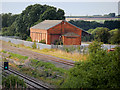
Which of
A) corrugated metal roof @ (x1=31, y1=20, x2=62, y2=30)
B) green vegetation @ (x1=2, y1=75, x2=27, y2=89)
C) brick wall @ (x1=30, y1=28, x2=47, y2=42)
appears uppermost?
corrugated metal roof @ (x1=31, y1=20, x2=62, y2=30)

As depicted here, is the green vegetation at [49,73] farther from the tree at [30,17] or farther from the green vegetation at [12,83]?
the tree at [30,17]

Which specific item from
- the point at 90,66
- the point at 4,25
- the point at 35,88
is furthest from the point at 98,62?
the point at 4,25

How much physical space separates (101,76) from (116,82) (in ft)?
2.06

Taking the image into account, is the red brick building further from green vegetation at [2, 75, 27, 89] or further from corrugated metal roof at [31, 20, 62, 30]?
green vegetation at [2, 75, 27, 89]

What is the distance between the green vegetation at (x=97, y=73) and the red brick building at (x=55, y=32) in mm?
12189

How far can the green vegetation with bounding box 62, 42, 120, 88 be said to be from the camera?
299 inches

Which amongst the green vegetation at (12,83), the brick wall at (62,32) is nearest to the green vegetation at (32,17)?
the brick wall at (62,32)

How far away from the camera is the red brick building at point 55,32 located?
20.8 m

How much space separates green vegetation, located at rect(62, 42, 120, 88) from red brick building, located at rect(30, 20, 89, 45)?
12189 millimetres

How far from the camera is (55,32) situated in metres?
21.8

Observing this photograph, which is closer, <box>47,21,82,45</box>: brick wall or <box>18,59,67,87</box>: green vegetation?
<box>18,59,67,87</box>: green vegetation

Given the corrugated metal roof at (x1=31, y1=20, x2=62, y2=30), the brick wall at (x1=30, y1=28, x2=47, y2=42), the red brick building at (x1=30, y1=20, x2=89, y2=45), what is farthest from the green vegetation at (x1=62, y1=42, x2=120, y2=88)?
the corrugated metal roof at (x1=31, y1=20, x2=62, y2=30)

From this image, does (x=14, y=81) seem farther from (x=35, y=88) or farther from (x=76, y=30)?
(x=76, y=30)

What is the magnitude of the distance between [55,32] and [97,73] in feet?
46.6
